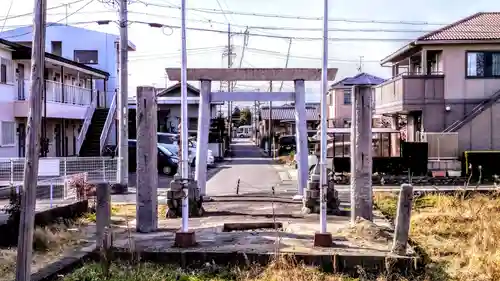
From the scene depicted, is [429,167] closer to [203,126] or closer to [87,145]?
[203,126]

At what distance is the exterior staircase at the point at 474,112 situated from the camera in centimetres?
2706

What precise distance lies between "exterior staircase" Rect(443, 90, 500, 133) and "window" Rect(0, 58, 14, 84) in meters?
19.6

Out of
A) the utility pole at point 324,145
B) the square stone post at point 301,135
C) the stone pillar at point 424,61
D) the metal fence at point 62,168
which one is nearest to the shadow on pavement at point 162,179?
the metal fence at point 62,168

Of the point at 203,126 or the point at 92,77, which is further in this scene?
the point at 92,77

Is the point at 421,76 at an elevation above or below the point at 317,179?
above

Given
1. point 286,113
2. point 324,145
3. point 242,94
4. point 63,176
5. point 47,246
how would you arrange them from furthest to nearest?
point 286,113, point 242,94, point 63,176, point 47,246, point 324,145

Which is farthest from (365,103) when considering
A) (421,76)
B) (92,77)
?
(92,77)

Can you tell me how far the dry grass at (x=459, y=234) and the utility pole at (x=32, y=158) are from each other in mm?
5823

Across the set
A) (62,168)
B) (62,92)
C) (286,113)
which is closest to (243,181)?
(62,168)

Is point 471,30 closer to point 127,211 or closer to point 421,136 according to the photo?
point 421,136

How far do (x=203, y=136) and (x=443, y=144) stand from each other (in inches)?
515

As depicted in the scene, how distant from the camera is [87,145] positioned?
1310 inches

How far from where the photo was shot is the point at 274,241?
10.8 m

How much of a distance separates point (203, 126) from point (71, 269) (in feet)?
28.3
